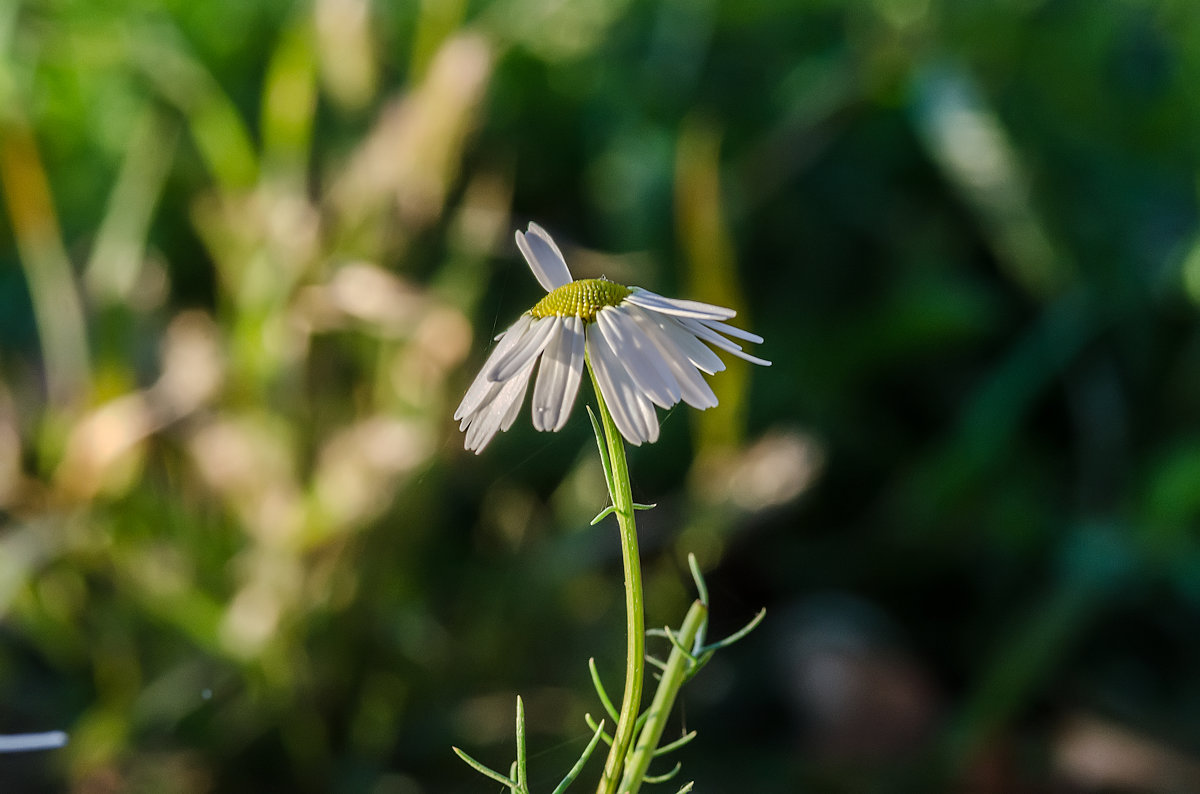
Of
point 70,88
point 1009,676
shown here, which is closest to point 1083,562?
point 1009,676

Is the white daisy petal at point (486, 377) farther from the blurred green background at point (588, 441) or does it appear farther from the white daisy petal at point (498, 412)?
the blurred green background at point (588, 441)

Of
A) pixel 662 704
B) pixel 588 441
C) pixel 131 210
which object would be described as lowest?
pixel 662 704

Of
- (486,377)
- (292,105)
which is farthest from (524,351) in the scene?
(292,105)

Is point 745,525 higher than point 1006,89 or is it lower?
lower

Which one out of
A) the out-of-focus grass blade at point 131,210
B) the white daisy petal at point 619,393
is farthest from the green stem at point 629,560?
the out-of-focus grass blade at point 131,210

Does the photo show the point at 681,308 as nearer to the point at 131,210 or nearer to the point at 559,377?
the point at 559,377

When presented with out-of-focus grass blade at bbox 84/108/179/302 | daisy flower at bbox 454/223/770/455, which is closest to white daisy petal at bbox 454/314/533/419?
daisy flower at bbox 454/223/770/455

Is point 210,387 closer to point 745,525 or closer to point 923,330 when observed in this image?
point 745,525

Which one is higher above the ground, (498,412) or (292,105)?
(292,105)

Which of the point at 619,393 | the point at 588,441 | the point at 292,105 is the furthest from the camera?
the point at 292,105
